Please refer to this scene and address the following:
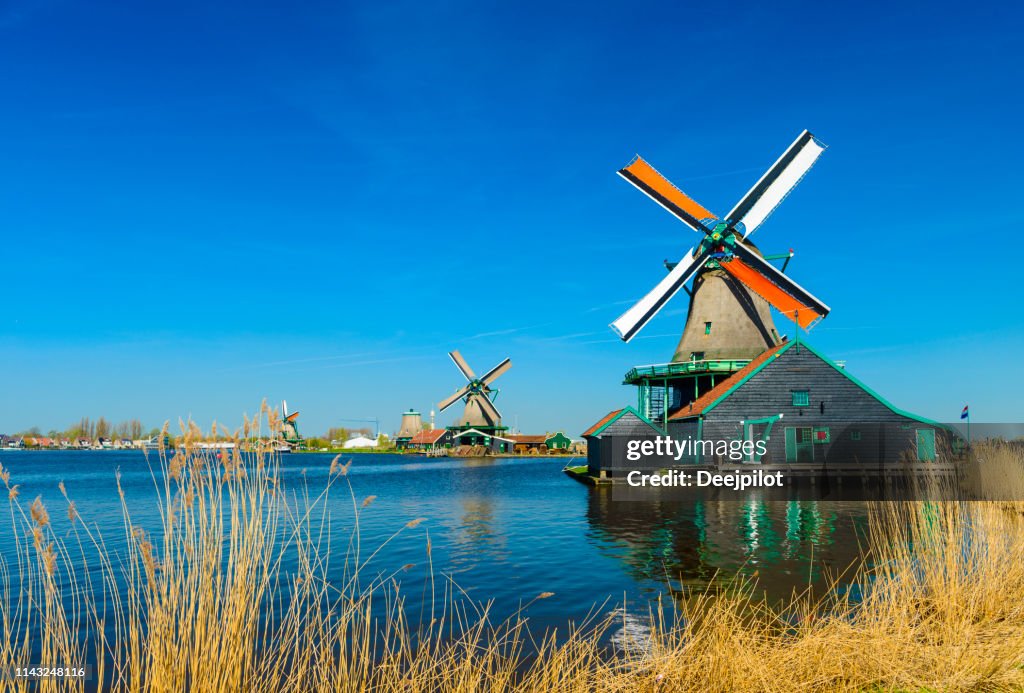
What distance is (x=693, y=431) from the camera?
3005 centimetres

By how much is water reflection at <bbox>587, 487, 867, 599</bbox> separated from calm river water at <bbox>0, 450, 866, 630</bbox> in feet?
0.10

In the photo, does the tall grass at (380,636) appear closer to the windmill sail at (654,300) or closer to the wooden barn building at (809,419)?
the wooden barn building at (809,419)

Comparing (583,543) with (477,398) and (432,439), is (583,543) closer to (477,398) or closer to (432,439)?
(477,398)

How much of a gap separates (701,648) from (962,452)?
28.2 m

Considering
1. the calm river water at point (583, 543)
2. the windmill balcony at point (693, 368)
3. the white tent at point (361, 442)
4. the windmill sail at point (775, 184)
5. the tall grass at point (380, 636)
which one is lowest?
the white tent at point (361, 442)

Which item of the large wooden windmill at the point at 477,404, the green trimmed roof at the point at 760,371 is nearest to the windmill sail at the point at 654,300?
the green trimmed roof at the point at 760,371

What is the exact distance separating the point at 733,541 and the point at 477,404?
69.9 metres

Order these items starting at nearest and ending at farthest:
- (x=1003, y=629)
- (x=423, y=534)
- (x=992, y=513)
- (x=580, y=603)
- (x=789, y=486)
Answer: (x=1003, y=629)
(x=992, y=513)
(x=580, y=603)
(x=423, y=534)
(x=789, y=486)

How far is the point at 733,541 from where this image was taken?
16172 millimetres

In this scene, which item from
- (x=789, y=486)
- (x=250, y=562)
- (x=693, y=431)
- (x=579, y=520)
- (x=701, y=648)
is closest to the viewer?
(x=250, y=562)

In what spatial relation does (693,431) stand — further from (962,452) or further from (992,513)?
(992,513)

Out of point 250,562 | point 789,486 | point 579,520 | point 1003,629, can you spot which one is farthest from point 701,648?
point 789,486

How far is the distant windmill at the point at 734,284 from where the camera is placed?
33469 millimetres

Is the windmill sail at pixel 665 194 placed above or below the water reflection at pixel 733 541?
above
